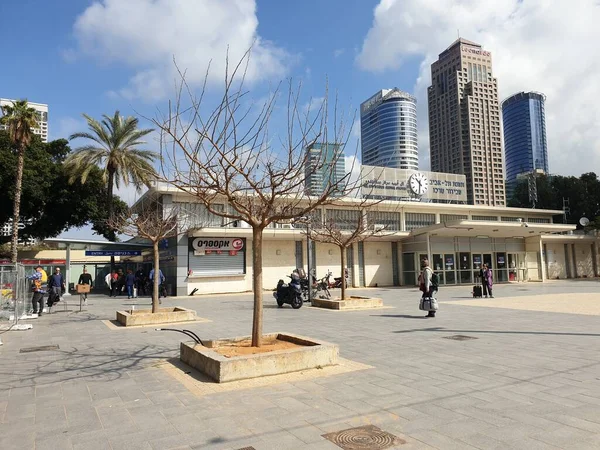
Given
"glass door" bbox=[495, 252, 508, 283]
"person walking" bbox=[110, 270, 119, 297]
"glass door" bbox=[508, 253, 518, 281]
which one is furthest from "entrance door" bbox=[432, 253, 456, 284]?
"person walking" bbox=[110, 270, 119, 297]

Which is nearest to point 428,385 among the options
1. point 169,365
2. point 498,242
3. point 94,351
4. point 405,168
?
point 169,365

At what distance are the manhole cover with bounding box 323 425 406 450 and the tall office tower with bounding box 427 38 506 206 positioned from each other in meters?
65.6

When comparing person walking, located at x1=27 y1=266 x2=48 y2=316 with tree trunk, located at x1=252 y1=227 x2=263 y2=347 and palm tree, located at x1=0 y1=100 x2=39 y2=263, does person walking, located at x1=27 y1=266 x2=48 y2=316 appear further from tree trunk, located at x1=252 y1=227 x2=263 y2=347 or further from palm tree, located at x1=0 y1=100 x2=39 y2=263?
tree trunk, located at x1=252 y1=227 x2=263 y2=347

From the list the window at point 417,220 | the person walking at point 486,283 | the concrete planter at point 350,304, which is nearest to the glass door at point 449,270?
the window at point 417,220

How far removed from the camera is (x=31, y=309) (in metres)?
16.4

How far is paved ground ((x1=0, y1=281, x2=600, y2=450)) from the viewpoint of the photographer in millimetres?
4242

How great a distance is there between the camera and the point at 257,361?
654cm

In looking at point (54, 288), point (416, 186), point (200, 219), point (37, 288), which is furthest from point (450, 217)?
point (37, 288)

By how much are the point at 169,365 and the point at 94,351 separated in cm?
252

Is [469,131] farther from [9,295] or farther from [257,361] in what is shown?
[257,361]

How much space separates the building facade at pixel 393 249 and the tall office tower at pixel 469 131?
28.6 metres

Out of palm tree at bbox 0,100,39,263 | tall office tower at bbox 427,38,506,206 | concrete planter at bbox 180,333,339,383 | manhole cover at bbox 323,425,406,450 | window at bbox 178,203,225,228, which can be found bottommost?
manhole cover at bbox 323,425,406,450

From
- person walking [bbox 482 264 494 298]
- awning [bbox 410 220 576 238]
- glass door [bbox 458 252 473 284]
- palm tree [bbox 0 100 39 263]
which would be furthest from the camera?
glass door [bbox 458 252 473 284]

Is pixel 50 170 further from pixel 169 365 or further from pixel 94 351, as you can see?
pixel 169 365
